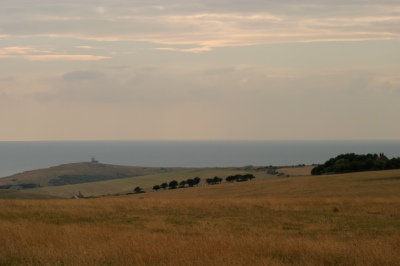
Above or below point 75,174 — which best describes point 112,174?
above

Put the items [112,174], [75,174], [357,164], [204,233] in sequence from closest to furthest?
[204,233], [357,164], [75,174], [112,174]

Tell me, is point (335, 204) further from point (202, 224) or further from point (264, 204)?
point (202, 224)

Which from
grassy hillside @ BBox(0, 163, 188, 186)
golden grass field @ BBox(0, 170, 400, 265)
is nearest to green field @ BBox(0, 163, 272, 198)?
grassy hillside @ BBox(0, 163, 188, 186)

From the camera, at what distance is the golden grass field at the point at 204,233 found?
46.0 ft

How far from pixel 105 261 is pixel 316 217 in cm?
1392

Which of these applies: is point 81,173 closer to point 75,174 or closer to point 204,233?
point 75,174

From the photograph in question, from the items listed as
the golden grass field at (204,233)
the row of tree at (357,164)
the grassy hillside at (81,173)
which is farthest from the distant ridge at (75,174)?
the golden grass field at (204,233)

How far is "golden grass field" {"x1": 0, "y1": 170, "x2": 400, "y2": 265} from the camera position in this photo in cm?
1403

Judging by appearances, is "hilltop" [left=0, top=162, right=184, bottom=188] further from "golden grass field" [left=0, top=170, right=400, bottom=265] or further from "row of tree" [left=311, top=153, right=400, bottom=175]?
"golden grass field" [left=0, top=170, right=400, bottom=265]

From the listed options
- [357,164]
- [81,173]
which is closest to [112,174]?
[81,173]

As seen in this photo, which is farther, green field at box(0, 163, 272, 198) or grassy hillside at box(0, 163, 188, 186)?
grassy hillside at box(0, 163, 188, 186)

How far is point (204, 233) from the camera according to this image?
1952 cm

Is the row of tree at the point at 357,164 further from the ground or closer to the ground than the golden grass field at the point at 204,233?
further from the ground

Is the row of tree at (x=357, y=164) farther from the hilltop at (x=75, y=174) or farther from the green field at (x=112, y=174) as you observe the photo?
the hilltop at (x=75, y=174)
